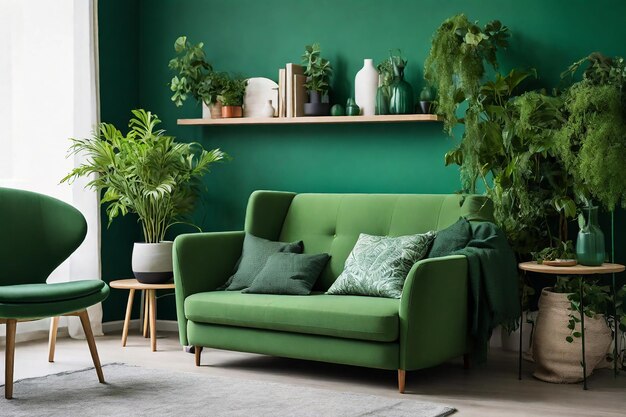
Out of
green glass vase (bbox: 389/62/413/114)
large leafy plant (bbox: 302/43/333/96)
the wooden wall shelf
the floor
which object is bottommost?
the floor

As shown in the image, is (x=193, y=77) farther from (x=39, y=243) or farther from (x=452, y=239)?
(x=452, y=239)

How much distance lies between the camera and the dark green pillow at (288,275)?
195 inches

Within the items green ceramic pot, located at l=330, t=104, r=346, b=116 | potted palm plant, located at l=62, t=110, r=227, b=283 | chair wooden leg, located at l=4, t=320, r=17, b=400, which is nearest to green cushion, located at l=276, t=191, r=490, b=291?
green ceramic pot, located at l=330, t=104, r=346, b=116

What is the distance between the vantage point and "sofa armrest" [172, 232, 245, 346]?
16.8 ft

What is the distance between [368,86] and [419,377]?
71.0 inches

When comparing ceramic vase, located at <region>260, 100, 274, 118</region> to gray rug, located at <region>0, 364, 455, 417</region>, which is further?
ceramic vase, located at <region>260, 100, 274, 118</region>

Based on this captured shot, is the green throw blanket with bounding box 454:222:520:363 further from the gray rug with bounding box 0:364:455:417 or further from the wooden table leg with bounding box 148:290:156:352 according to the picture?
the wooden table leg with bounding box 148:290:156:352

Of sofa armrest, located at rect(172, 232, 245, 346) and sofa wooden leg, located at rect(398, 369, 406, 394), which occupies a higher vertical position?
sofa armrest, located at rect(172, 232, 245, 346)

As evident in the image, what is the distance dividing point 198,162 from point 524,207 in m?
2.30

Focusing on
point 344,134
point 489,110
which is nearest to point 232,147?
Result: point 344,134

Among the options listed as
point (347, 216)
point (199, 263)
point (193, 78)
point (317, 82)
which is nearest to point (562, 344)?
point (347, 216)

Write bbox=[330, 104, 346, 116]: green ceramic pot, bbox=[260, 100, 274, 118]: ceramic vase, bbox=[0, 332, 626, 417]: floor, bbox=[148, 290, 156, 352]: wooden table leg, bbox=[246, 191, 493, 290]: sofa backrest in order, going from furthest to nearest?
1. bbox=[260, 100, 274, 118]: ceramic vase
2. bbox=[330, 104, 346, 116]: green ceramic pot
3. bbox=[148, 290, 156, 352]: wooden table leg
4. bbox=[246, 191, 493, 290]: sofa backrest
5. bbox=[0, 332, 626, 417]: floor

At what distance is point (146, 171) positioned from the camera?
229 inches

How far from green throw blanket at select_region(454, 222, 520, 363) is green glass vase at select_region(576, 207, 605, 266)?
34 cm
